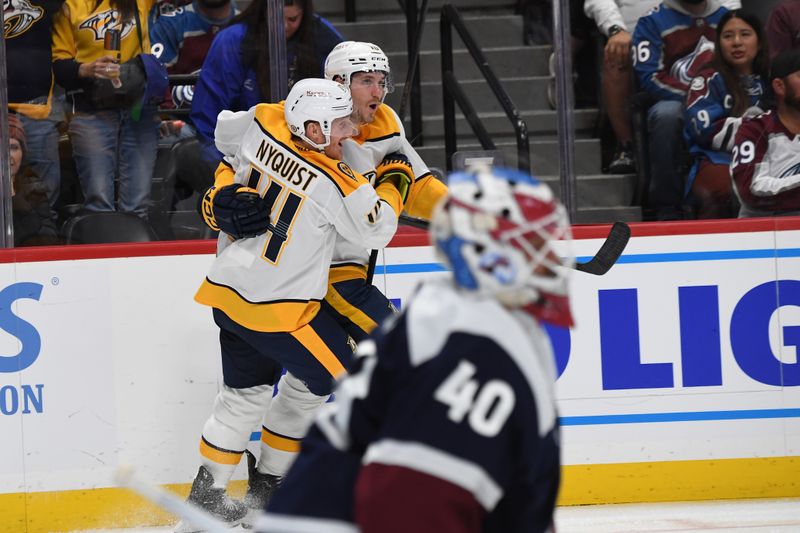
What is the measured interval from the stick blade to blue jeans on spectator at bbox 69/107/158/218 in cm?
139

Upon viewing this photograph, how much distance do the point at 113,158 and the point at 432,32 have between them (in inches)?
43.9

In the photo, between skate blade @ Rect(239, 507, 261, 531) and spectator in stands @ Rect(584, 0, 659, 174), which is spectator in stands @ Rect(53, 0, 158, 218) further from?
spectator in stands @ Rect(584, 0, 659, 174)

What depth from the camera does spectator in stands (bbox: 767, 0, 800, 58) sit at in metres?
3.93

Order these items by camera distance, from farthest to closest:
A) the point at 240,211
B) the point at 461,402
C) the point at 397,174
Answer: the point at 397,174
the point at 240,211
the point at 461,402

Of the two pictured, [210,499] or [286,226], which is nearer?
[286,226]

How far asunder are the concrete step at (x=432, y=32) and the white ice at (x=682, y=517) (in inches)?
60.5

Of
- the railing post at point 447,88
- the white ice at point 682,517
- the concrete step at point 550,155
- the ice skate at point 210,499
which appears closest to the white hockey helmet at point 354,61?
the railing post at point 447,88

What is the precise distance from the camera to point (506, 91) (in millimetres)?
3928

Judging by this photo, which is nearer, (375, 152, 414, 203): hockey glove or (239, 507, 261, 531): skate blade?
(375, 152, 414, 203): hockey glove

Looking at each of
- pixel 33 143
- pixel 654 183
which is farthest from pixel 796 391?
pixel 33 143

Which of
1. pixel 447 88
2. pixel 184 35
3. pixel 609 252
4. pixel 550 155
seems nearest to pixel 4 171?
pixel 184 35

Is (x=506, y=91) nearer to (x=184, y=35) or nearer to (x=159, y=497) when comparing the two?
(x=184, y=35)

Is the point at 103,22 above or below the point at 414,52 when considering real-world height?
above

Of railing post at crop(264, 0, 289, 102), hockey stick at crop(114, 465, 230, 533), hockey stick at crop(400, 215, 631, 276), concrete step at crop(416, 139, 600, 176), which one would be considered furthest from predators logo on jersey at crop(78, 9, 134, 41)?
hockey stick at crop(114, 465, 230, 533)
